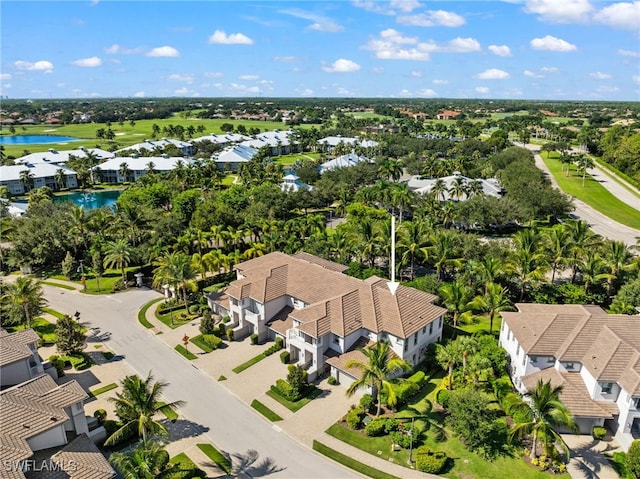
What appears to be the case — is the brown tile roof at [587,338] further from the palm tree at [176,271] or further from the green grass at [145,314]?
the green grass at [145,314]

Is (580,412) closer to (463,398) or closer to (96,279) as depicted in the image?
(463,398)

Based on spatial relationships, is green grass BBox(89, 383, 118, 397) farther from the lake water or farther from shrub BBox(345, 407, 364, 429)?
the lake water

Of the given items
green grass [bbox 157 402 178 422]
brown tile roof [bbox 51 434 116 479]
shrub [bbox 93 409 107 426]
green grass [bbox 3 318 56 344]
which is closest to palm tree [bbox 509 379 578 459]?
green grass [bbox 157 402 178 422]

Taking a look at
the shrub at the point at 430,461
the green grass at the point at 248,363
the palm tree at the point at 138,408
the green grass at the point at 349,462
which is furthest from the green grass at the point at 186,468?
the shrub at the point at 430,461

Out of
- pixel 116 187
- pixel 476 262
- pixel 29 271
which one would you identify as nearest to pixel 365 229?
pixel 476 262

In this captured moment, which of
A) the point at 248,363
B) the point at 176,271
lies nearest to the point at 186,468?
the point at 248,363
